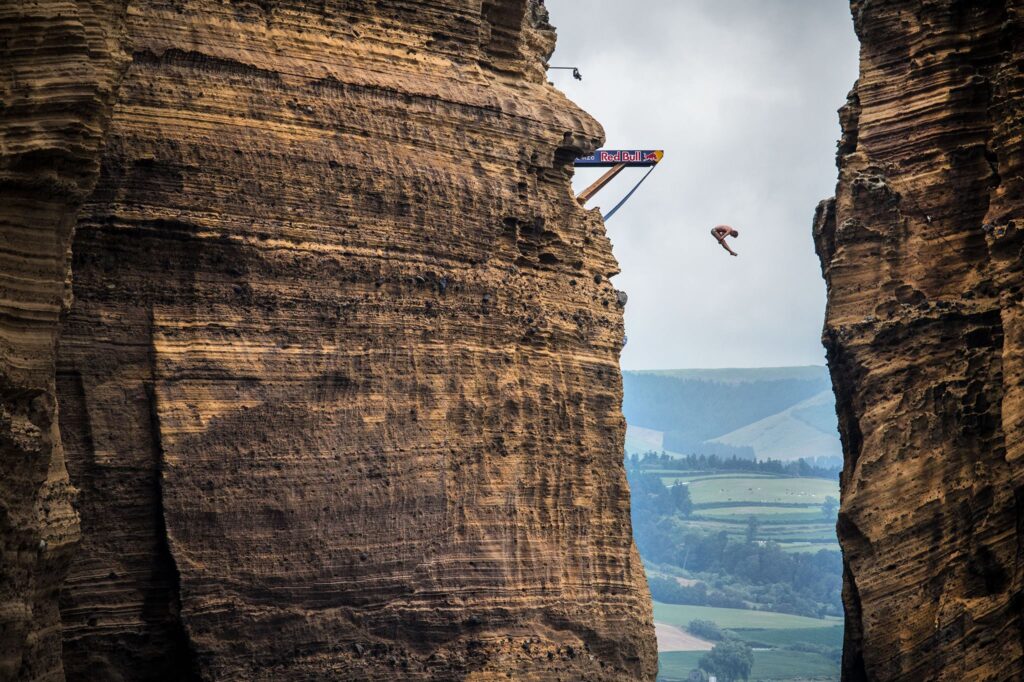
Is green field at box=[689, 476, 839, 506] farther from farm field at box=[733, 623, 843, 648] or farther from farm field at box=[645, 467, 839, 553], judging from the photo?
farm field at box=[733, 623, 843, 648]

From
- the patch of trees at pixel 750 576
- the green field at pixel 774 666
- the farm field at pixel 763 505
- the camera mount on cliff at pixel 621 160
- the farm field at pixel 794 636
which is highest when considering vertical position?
the camera mount on cliff at pixel 621 160

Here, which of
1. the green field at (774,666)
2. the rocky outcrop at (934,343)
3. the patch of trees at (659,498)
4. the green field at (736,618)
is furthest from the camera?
the patch of trees at (659,498)

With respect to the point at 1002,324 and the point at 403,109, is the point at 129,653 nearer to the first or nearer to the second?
the point at 403,109

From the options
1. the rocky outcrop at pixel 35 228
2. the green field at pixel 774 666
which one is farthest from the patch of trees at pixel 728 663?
the rocky outcrop at pixel 35 228

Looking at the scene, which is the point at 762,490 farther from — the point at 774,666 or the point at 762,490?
the point at 774,666

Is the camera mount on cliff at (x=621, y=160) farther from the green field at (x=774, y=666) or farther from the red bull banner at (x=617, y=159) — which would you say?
the green field at (x=774, y=666)

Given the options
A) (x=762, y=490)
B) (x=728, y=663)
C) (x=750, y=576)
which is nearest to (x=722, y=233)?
(x=728, y=663)

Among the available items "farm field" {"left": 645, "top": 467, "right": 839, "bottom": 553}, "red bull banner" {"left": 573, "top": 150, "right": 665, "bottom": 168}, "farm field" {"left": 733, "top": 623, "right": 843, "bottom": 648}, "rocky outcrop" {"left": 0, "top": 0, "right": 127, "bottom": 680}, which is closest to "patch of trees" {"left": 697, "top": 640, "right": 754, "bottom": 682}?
"farm field" {"left": 733, "top": 623, "right": 843, "bottom": 648}
